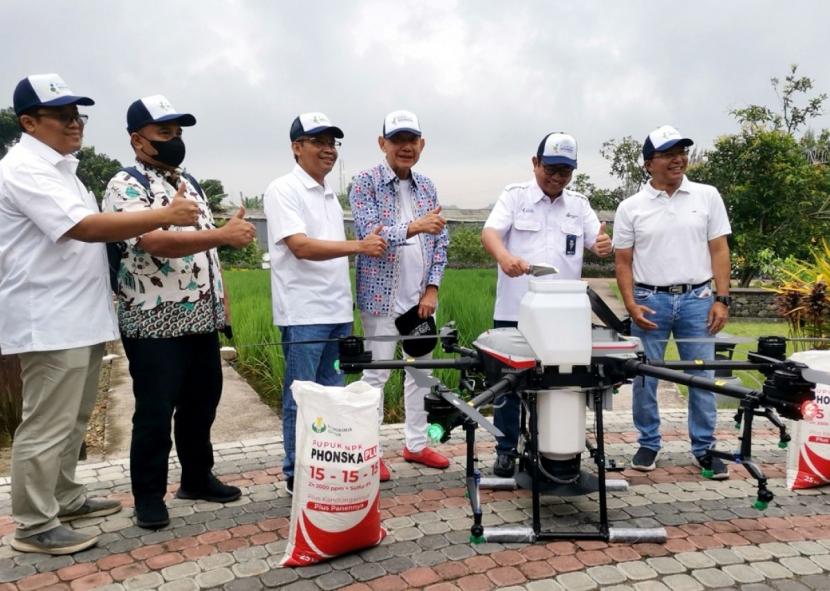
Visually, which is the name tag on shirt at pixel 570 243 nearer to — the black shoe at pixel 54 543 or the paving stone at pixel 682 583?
the paving stone at pixel 682 583

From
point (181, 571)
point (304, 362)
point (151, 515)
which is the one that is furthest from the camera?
point (304, 362)

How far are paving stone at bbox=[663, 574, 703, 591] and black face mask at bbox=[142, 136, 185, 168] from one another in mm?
2639

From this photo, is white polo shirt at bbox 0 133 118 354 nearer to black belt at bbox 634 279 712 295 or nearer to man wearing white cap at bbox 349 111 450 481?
man wearing white cap at bbox 349 111 450 481

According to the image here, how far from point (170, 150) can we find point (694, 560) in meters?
2.77

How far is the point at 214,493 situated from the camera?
3227 millimetres

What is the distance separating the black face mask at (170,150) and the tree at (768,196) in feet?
37.4

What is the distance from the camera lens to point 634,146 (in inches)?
851

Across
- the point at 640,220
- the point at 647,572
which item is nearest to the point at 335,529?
the point at 647,572

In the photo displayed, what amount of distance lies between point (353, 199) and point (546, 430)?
1610 mm

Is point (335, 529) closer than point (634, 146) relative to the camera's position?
Yes

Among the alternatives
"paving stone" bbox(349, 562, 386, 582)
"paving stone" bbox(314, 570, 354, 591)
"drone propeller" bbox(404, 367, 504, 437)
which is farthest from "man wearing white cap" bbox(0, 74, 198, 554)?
"drone propeller" bbox(404, 367, 504, 437)

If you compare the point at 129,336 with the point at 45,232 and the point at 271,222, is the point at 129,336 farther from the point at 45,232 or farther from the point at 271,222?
the point at 271,222

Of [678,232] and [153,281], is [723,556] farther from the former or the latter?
[153,281]

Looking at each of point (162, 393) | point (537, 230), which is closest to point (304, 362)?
point (162, 393)
